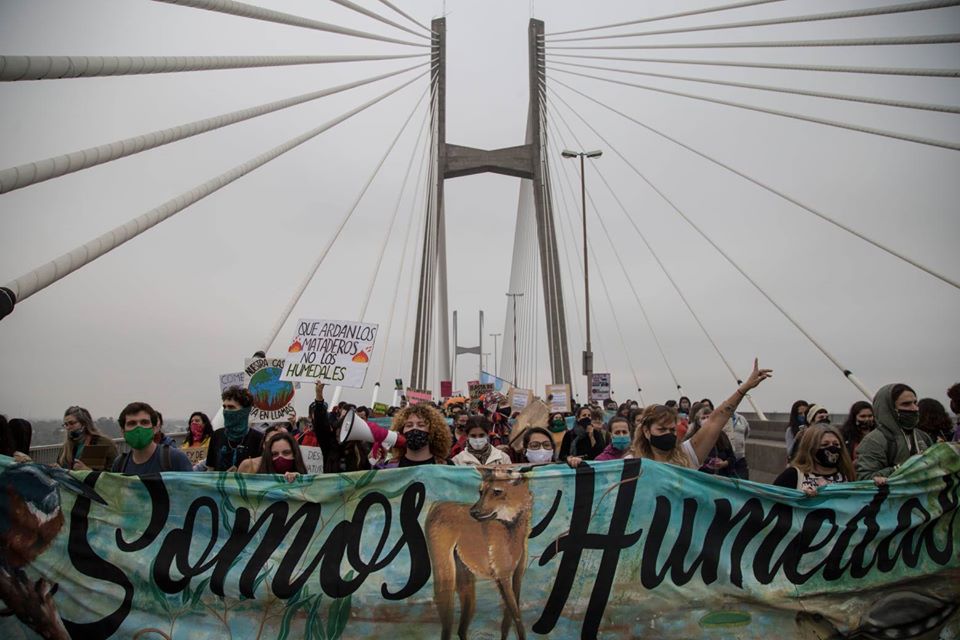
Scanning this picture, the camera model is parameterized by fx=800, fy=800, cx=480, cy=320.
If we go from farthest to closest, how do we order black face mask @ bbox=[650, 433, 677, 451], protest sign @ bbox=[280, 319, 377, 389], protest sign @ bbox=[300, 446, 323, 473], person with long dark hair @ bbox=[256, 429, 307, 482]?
1. protest sign @ bbox=[280, 319, 377, 389]
2. protest sign @ bbox=[300, 446, 323, 473]
3. person with long dark hair @ bbox=[256, 429, 307, 482]
4. black face mask @ bbox=[650, 433, 677, 451]

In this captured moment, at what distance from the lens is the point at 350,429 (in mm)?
5238

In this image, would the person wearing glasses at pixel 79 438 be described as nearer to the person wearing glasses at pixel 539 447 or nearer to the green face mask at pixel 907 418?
the person wearing glasses at pixel 539 447

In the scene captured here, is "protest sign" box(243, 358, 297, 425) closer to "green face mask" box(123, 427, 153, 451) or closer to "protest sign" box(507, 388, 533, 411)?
"green face mask" box(123, 427, 153, 451)

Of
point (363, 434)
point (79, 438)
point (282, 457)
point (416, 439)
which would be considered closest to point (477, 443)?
point (416, 439)

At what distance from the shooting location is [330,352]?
7.08 meters

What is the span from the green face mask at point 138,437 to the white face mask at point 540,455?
8.91ft

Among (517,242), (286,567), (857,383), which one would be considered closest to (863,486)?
(286,567)

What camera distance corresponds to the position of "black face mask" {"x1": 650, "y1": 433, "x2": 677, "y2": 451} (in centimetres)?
488

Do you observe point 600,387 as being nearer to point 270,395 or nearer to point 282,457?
point 270,395

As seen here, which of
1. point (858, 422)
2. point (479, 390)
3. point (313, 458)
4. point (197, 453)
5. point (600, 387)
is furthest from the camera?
point (479, 390)

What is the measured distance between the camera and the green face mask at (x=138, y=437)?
4992 mm

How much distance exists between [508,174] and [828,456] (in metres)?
27.0

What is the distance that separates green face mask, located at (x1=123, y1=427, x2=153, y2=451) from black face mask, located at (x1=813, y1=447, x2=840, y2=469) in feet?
13.6

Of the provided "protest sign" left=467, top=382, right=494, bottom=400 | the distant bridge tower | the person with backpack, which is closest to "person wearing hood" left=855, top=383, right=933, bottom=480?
the person with backpack
